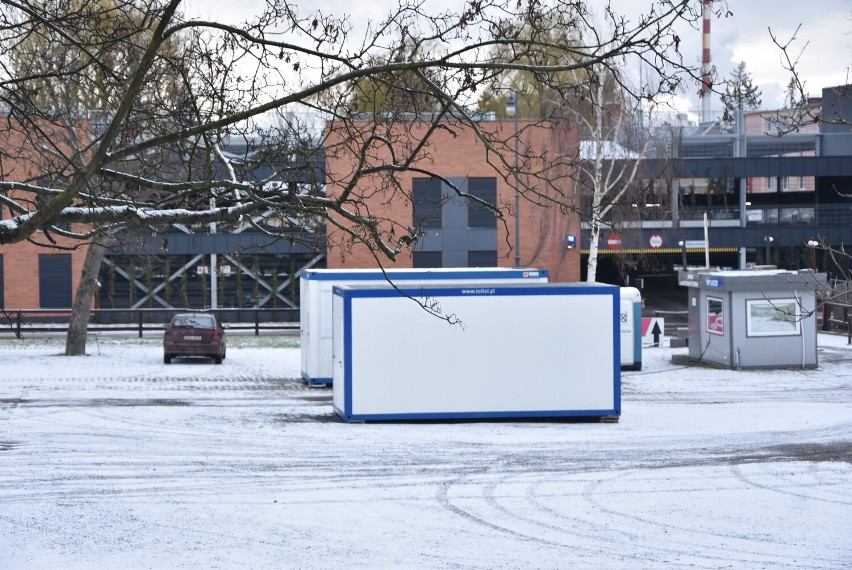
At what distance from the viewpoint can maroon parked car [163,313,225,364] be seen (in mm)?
28609

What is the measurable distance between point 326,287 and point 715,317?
10.3 meters

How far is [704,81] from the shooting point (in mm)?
7832

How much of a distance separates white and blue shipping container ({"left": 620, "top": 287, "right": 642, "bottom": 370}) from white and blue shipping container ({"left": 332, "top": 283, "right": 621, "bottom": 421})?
8382mm

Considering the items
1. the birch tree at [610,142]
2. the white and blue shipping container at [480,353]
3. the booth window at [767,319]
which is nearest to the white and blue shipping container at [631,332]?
the booth window at [767,319]

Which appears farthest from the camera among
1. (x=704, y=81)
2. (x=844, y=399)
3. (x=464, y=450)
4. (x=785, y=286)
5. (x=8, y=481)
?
→ (x=785, y=286)

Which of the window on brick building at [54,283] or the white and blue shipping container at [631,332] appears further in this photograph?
the window on brick building at [54,283]

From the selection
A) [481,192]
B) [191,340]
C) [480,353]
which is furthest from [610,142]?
[480,353]

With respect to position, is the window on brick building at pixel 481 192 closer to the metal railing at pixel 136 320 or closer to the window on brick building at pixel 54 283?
the metal railing at pixel 136 320

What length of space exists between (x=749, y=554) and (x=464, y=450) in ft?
20.6

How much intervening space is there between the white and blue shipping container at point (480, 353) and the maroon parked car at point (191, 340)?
9626 mm

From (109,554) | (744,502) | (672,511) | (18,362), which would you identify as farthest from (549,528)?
(18,362)

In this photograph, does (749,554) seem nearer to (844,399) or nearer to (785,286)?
(844,399)

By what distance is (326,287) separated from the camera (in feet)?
78.3

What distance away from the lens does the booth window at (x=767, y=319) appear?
27.8 meters
